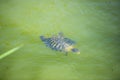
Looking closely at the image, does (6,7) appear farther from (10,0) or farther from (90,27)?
(90,27)

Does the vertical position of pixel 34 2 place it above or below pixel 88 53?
above

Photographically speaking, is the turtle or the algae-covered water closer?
the algae-covered water

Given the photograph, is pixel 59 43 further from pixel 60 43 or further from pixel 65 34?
pixel 65 34

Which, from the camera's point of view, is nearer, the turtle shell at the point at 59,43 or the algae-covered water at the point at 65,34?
the algae-covered water at the point at 65,34

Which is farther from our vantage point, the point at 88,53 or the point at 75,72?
the point at 88,53

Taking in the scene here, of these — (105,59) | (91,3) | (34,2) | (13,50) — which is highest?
(91,3)

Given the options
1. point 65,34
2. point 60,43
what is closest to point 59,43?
point 60,43

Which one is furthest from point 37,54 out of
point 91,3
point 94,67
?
point 91,3
